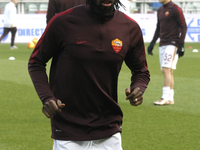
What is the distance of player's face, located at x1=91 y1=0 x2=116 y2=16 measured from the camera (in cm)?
298

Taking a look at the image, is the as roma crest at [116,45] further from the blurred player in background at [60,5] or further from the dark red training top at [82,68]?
the blurred player in background at [60,5]

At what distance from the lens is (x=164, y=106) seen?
834 cm

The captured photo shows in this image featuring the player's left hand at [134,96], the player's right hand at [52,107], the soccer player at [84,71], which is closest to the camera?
the player's right hand at [52,107]

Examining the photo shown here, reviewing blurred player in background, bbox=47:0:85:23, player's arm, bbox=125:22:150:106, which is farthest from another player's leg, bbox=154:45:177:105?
player's arm, bbox=125:22:150:106

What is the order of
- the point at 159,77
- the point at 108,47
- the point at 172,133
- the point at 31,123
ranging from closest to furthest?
the point at 108,47 < the point at 172,133 < the point at 31,123 < the point at 159,77

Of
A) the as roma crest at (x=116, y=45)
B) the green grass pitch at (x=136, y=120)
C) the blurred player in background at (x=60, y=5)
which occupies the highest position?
the as roma crest at (x=116, y=45)

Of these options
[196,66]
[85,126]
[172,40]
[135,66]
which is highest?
[135,66]

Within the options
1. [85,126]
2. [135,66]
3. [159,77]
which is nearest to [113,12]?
[135,66]

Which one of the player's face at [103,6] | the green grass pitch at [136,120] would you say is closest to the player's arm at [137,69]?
the player's face at [103,6]

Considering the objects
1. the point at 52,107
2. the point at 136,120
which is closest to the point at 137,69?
the point at 52,107

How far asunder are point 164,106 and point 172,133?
204 cm

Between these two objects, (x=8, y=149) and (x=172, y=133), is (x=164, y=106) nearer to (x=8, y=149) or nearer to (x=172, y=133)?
(x=172, y=133)

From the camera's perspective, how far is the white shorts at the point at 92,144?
3051 millimetres

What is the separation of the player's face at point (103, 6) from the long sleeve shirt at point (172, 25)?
5509mm
